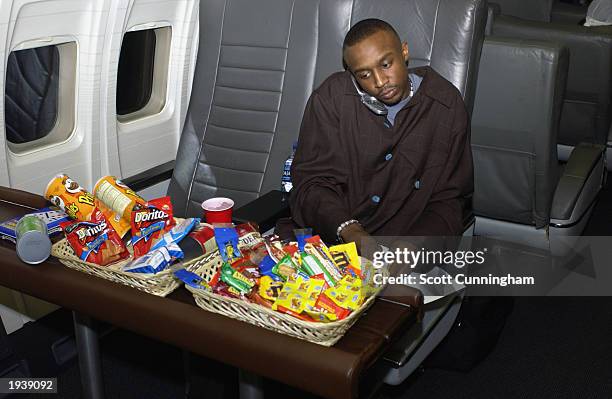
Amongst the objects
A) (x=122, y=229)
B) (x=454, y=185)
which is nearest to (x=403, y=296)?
(x=122, y=229)

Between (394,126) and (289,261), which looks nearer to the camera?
(289,261)

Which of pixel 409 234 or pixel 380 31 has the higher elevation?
A: pixel 380 31

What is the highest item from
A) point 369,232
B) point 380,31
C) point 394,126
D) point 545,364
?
point 380,31

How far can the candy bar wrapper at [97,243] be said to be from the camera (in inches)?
66.7

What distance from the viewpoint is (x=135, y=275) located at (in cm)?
160

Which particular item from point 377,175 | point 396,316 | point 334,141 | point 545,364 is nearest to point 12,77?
point 334,141

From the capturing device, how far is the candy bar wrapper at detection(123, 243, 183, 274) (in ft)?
5.22

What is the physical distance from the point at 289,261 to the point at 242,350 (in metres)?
0.22

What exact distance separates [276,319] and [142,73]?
2.06m

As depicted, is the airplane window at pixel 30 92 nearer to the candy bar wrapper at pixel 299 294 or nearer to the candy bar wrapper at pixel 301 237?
the candy bar wrapper at pixel 301 237

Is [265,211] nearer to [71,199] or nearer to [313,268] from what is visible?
[71,199]

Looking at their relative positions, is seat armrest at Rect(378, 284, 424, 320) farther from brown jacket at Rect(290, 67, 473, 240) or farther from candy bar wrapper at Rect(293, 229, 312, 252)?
brown jacket at Rect(290, 67, 473, 240)

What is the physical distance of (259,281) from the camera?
155 centimetres

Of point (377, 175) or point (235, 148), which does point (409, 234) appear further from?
point (235, 148)
